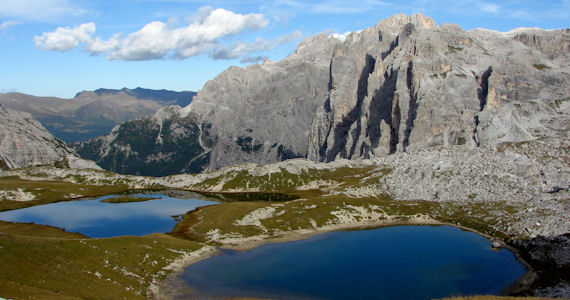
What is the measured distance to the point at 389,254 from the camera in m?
88.9

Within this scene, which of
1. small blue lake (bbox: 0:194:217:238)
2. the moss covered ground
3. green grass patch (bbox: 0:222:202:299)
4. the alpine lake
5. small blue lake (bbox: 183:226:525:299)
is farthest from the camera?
small blue lake (bbox: 0:194:217:238)

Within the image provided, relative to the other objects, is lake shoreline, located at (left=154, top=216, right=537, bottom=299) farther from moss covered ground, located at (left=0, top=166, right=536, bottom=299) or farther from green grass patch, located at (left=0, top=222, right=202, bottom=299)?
green grass patch, located at (left=0, top=222, right=202, bottom=299)

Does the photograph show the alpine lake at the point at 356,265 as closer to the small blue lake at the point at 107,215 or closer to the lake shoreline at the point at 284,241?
the small blue lake at the point at 107,215

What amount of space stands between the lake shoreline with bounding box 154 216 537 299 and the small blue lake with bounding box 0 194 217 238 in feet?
90.6

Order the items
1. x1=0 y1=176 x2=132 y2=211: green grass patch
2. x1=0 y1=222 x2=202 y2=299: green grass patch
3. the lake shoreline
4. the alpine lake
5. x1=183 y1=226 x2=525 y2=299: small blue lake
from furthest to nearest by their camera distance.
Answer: x1=0 y1=176 x2=132 y2=211: green grass patch
the alpine lake
x1=183 y1=226 x2=525 y2=299: small blue lake
the lake shoreline
x1=0 y1=222 x2=202 y2=299: green grass patch

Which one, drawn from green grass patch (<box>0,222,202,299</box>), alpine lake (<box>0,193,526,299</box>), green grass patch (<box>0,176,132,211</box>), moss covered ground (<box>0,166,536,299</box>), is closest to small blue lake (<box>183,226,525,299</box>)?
alpine lake (<box>0,193,526,299</box>)

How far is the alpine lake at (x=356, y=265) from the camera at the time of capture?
6775 centimetres

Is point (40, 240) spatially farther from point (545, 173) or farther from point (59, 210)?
point (545, 173)

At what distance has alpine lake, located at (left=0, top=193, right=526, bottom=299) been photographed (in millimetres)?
67750

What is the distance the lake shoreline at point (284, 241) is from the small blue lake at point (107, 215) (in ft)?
90.6

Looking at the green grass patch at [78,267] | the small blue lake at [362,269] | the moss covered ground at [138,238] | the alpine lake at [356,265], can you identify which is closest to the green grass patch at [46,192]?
the moss covered ground at [138,238]

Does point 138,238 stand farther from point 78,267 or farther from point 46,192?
point 46,192

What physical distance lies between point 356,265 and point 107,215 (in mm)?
87538

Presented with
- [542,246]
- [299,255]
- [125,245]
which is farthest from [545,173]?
[125,245]
